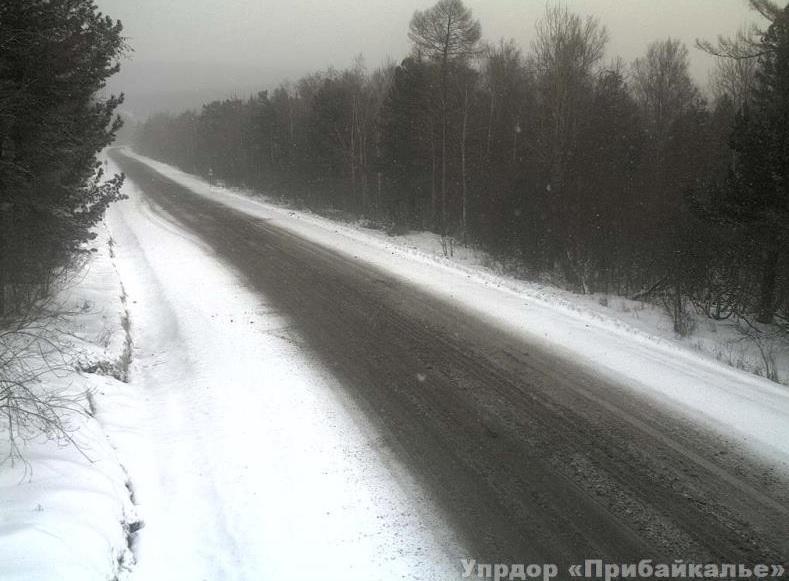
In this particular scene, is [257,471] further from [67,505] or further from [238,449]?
[67,505]

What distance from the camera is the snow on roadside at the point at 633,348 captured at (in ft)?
17.1

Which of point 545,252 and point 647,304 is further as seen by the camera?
point 545,252

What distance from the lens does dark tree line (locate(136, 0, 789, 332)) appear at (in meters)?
11.6

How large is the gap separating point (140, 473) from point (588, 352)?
5.73 metres

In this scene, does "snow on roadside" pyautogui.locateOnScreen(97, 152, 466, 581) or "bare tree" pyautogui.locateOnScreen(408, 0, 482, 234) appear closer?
"snow on roadside" pyautogui.locateOnScreen(97, 152, 466, 581)

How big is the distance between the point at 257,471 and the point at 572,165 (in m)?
16.0

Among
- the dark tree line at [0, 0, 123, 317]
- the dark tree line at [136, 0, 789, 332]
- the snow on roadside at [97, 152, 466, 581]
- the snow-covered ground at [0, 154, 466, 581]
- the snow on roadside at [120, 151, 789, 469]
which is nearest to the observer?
the snow-covered ground at [0, 154, 466, 581]

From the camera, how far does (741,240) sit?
1275cm

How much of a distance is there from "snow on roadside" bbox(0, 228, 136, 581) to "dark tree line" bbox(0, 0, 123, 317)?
8.82ft

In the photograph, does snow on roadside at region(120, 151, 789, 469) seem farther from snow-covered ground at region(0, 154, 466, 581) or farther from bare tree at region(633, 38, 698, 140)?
bare tree at region(633, 38, 698, 140)

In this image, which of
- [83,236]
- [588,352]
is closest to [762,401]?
[588,352]

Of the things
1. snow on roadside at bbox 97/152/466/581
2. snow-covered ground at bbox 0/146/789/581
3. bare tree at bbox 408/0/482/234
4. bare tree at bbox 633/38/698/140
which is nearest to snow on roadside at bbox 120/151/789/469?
snow-covered ground at bbox 0/146/789/581

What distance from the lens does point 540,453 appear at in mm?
4578

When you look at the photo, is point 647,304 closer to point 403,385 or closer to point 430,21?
point 403,385
